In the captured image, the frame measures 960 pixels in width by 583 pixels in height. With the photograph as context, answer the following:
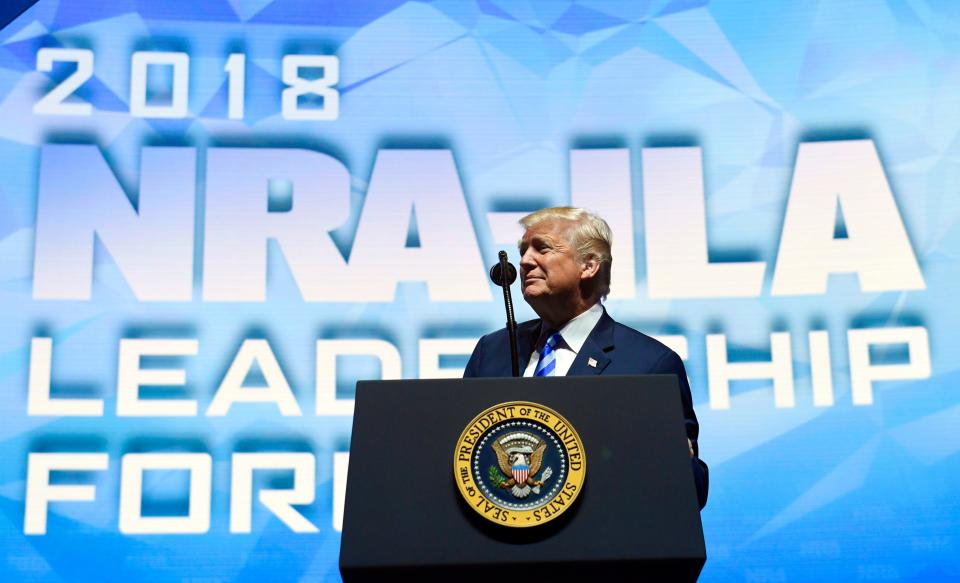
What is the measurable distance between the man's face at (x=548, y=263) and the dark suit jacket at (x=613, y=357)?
0.10m

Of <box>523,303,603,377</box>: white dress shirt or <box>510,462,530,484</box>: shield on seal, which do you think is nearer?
<box>510,462,530,484</box>: shield on seal

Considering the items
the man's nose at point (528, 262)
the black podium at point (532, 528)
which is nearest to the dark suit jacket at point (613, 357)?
the man's nose at point (528, 262)

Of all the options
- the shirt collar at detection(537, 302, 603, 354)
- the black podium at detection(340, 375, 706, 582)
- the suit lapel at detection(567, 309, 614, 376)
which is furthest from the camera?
the shirt collar at detection(537, 302, 603, 354)

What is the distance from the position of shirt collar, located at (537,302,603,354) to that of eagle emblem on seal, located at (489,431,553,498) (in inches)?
24.1

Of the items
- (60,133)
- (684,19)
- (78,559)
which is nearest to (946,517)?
(684,19)

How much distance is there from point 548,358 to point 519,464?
633 millimetres

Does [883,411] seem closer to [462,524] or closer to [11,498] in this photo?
[462,524]

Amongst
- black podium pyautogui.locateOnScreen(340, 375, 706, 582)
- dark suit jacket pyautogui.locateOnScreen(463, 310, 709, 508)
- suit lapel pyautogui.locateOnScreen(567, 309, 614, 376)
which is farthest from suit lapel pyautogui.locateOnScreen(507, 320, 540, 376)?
black podium pyautogui.locateOnScreen(340, 375, 706, 582)

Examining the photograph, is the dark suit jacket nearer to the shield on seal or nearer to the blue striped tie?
the blue striped tie

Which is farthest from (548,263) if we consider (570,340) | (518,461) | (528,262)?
(518,461)

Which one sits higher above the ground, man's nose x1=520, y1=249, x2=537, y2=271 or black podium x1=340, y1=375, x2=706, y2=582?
man's nose x1=520, y1=249, x2=537, y2=271

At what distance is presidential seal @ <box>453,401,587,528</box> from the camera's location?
3.67 ft

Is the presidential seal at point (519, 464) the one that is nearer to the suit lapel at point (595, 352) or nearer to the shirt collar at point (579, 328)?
the suit lapel at point (595, 352)

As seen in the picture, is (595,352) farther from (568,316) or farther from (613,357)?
(568,316)
